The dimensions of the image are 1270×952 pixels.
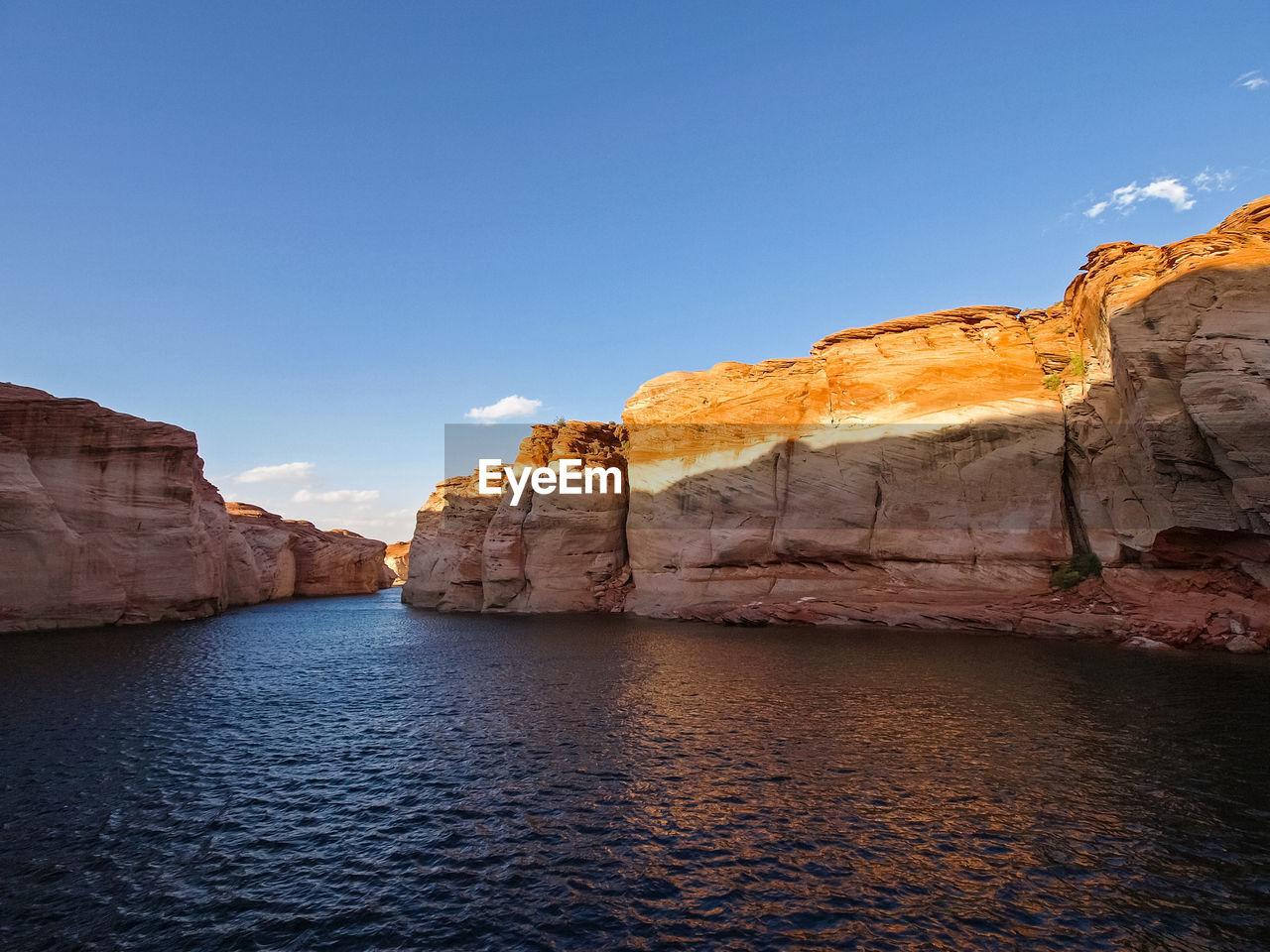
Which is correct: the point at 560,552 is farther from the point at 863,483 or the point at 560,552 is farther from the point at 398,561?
the point at 398,561

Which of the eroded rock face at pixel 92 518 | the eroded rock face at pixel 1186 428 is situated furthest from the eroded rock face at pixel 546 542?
the eroded rock face at pixel 1186 428

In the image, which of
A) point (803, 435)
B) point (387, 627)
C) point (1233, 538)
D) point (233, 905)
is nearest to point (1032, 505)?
point (1233, 538)

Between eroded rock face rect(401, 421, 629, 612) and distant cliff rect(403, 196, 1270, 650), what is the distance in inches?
8.9

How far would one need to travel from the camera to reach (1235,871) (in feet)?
25.7

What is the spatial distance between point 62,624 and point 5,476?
7922 millimetres

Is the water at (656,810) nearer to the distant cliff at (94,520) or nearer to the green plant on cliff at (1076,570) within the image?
the green plant on cliff at (1076,570)

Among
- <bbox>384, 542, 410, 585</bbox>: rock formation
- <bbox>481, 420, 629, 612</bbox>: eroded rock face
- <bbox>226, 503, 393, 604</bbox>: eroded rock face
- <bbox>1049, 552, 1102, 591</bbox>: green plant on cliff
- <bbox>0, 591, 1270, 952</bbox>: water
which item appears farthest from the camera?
<bbox>384, 542, 410, 585</bbox>: rock formation

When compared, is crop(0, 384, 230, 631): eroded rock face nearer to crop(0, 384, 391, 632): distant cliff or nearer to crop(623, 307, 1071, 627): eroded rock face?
crop(0, 384, 391, 632): distant cliff

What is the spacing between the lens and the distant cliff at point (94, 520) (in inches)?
1175

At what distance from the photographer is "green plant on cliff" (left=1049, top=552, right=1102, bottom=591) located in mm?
26266

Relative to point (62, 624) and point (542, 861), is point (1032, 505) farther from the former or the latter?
point (62, 624)

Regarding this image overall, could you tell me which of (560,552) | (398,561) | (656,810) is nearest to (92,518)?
(560,552)

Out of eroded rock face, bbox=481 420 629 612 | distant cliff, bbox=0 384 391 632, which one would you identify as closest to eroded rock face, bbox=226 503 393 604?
Result: distant cliff, bbox=0 384 391 632

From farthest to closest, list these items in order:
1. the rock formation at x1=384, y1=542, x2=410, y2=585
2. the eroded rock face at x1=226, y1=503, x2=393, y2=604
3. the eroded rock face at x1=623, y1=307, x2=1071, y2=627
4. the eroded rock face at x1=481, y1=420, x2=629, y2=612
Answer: the rock formation at x1=384, y1=542, x2=410, y2=585
the eroded rock face at x1=226, y1=503, x2=393, y2=604
the eroded rock face at x1=481, y1=420, x2=629, y2=612
the eroded rock face at x1=623, y1=307, x2=1071, y2=627
